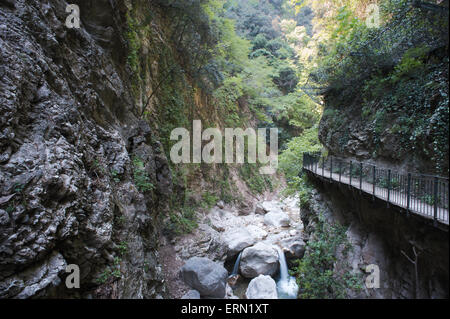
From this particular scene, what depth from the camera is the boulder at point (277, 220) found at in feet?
48.3

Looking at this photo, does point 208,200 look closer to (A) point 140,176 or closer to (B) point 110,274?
(A) point 140,176

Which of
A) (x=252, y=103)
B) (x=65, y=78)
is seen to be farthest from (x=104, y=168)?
(x=252, y=103)

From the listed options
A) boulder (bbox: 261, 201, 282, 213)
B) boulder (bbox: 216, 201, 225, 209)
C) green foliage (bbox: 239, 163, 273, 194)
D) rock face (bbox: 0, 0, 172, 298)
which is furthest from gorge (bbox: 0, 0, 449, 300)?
green foliage (bbox: 239, 163, 273, 194)

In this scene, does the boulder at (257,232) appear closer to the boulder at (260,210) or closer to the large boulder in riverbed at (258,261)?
the large boulder in riverbed at (258,261)

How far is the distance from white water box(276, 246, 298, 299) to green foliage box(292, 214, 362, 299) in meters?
1.83

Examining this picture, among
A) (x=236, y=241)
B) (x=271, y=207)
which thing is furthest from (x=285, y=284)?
(x=271, y=207)

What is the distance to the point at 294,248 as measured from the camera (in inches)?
423

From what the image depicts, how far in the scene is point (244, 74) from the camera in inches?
793

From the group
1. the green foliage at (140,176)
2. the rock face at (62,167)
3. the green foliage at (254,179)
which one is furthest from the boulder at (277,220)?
the green foliage at (140,176)

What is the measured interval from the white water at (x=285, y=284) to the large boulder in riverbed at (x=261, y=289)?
57 cm

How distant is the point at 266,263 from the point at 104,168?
295 inches

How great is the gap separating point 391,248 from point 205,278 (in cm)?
558

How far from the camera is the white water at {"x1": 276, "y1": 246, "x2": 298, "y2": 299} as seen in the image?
8.62m
